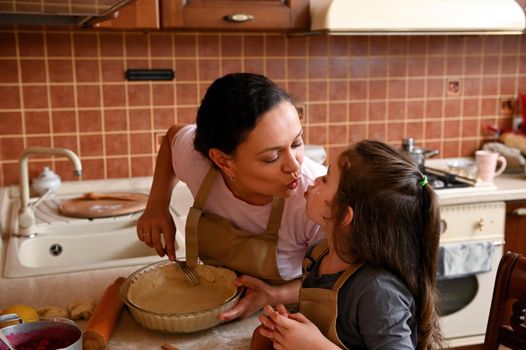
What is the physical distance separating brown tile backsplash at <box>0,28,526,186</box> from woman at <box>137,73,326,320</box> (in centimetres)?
99

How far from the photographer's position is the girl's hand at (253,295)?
112 centimetres

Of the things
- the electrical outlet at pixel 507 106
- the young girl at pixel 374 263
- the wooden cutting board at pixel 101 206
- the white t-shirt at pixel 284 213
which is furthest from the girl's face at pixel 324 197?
Answer: the electrical outlet at pixel 507 106

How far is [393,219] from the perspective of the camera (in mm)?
958

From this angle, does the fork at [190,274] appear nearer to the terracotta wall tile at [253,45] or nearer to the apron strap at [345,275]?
the apron strap at [345,275]

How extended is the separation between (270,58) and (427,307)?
5.26ft

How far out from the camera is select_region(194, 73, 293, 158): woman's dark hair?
1126 millimetres

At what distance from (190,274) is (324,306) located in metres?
0.33

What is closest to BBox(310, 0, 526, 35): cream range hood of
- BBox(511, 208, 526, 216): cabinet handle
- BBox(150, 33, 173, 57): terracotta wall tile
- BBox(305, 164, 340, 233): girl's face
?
BBox(150, 33, 173, 57): terracotta wall tile

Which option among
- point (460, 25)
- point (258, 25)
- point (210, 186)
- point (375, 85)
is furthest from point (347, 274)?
point (375, 85)

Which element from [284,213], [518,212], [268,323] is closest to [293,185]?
[284,213]

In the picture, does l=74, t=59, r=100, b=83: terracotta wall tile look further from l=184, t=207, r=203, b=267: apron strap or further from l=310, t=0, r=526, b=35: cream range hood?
l=184, t=207, r=203, b=267: apron strap

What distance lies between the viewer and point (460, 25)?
2156 millimetres

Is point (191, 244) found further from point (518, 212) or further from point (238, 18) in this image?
point (518, 212)

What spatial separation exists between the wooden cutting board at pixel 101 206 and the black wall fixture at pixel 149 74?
45 cm
